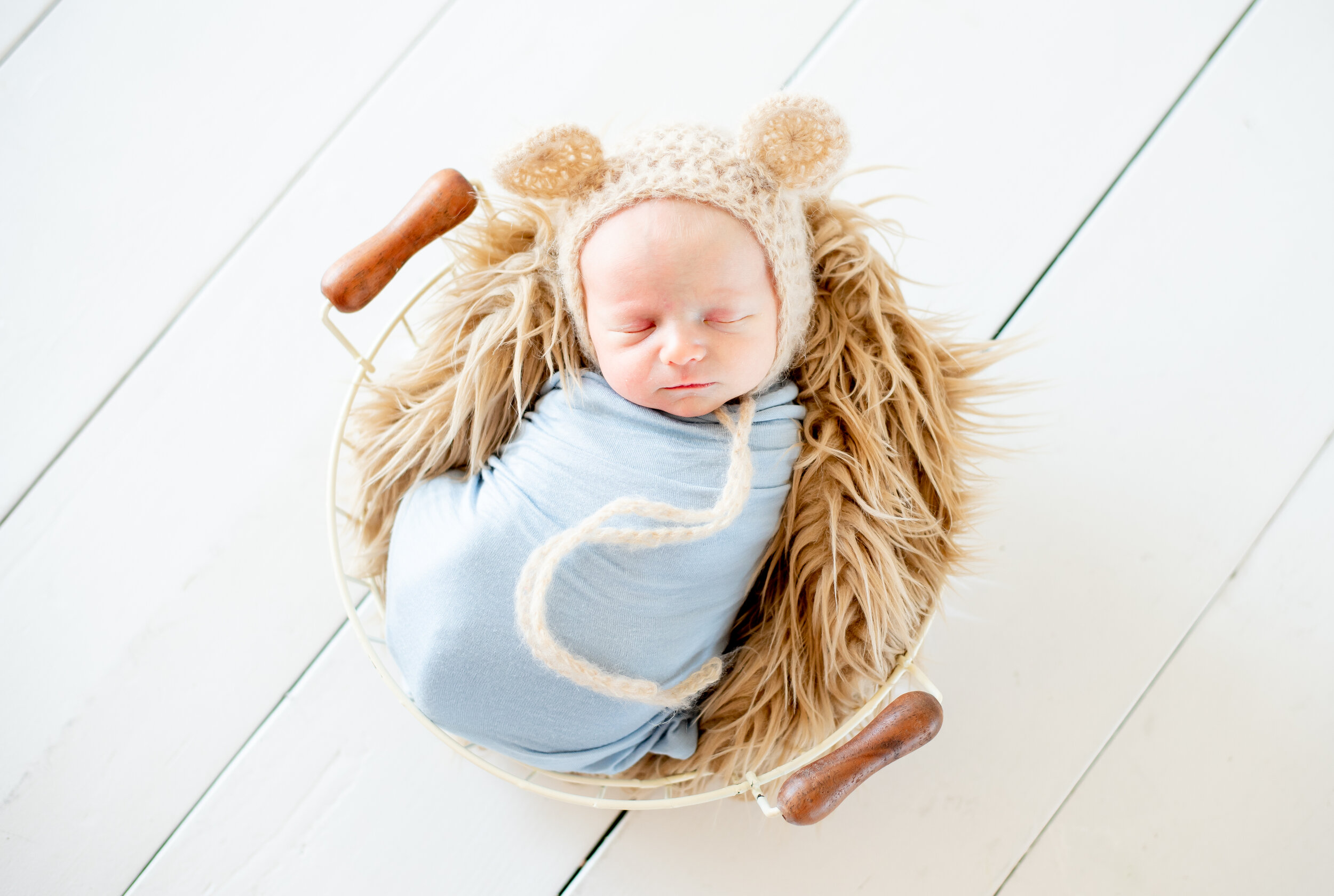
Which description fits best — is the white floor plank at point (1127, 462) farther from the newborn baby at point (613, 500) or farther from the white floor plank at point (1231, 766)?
the newborn baby at point (613, 500)

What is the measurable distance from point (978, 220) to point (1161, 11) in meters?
0.38

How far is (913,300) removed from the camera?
1036mm

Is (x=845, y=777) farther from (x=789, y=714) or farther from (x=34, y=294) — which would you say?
(x=34, y=294)

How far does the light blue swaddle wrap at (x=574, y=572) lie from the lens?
2.50 ft

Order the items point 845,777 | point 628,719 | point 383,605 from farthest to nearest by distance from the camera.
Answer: point 383,605
point 628,719
point 845,777

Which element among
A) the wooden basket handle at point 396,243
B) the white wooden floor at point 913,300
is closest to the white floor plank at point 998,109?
the white wooden floor at point 913,300

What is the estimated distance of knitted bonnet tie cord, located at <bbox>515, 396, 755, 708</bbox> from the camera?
734 millimetres

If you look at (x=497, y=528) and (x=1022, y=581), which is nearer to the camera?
(x=497, y=528)

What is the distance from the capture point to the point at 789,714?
0.87 m

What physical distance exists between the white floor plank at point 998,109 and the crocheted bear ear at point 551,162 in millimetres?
432

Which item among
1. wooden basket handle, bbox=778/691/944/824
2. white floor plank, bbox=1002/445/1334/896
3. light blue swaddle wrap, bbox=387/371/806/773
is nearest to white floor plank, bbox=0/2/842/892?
light blue swaddle wrap, bbox=387/371/806/773

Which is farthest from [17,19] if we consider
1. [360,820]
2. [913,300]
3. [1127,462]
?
[1127,462]

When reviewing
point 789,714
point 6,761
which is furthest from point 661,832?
point 6,761

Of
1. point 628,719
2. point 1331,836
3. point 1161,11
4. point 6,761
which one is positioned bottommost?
point 6,761
